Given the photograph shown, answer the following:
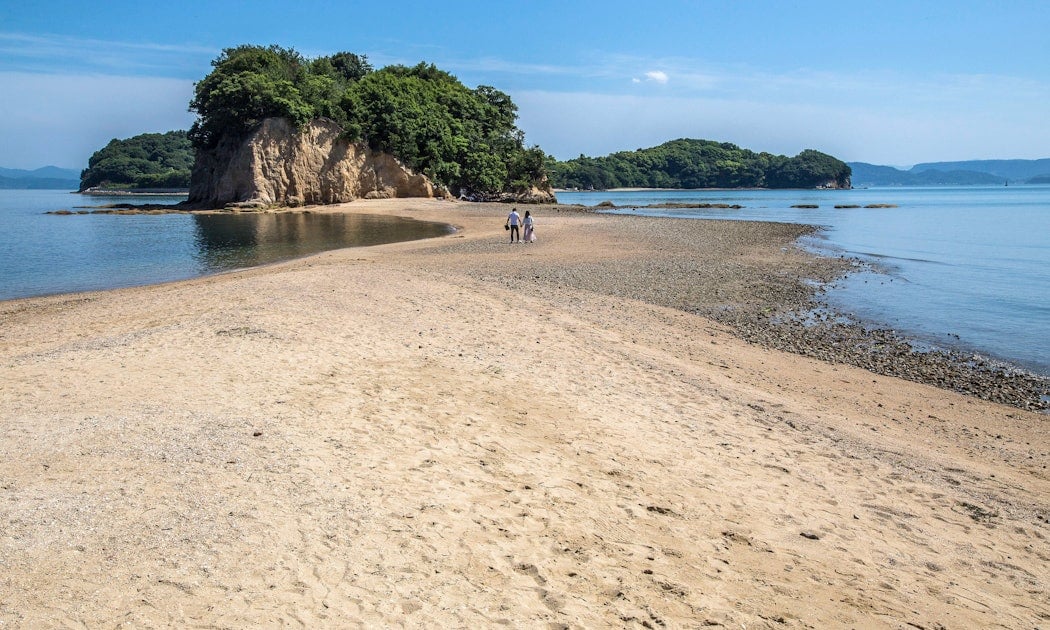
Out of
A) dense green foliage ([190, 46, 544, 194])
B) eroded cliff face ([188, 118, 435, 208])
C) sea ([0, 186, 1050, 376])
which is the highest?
dense green foliage ([190, 46, 544, 194])

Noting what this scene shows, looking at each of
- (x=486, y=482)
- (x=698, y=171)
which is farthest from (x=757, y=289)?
(x=698, y=171)

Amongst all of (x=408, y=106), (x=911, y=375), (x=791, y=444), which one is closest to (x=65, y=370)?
(x=791, y=444)

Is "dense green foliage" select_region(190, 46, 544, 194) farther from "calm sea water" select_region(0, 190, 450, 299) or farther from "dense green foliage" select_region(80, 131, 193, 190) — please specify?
"dense green foliage" select_region(80, 131, 193, 190)

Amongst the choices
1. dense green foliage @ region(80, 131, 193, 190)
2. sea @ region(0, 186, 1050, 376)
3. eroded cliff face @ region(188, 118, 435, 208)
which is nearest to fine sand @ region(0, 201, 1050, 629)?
sea @ region(0, 186, 1050, 376)

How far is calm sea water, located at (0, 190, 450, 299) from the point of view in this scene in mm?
21938

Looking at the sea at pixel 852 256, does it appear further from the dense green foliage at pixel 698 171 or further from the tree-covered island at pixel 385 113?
the dense green foliage at pixel 698 171

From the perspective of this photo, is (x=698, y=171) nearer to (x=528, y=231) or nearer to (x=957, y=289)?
(x=528, y=231)

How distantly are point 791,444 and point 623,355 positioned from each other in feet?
Result: 11.8

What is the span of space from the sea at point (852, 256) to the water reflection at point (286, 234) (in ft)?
0.22

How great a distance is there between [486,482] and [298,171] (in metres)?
57.5

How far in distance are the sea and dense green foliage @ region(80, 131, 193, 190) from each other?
89.9 m

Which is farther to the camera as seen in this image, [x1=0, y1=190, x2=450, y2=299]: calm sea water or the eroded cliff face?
the eroded cliff face

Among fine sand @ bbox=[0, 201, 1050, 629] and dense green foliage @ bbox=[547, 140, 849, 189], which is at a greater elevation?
dense green foliage @ bbox=[547, 140, 849, 189]

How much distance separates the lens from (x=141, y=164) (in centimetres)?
14562
